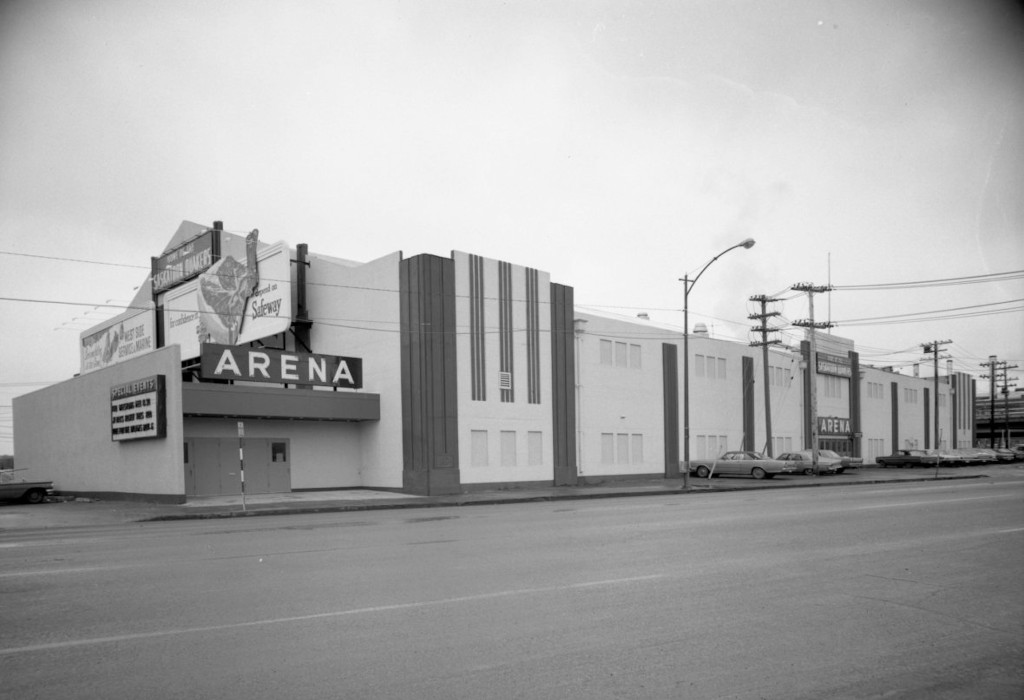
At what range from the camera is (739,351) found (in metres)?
48.5

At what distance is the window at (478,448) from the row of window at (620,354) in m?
8.91

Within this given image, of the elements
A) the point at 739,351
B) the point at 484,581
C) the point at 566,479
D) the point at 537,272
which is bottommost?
the point at 566,479

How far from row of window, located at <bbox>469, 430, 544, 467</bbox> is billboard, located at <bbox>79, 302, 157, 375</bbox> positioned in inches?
762

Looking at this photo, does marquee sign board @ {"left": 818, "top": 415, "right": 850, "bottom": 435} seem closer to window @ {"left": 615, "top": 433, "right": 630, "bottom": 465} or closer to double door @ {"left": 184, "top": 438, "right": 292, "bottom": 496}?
window @ {"left": 615, "top": 433, "right": 630, "bottom": 465}

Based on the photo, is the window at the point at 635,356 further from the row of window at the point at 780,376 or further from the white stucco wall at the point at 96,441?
the white stucco wall at the point at 96,441

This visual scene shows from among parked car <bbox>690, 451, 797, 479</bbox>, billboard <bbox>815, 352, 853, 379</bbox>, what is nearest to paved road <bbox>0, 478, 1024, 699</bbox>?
parked car <bbox>690, 451, 797, 479</bbox>

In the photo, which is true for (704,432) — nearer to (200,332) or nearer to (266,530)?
(200,332)

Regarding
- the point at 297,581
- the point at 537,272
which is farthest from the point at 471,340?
the point at 297,581

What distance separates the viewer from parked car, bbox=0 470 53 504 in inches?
1136

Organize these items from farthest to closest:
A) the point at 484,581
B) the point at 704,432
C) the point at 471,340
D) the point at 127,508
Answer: the point at 704,432 → the point at 471,340 → the point at 127,508 → the point at 484,581

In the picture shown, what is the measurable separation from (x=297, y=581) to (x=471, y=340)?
22329 mm

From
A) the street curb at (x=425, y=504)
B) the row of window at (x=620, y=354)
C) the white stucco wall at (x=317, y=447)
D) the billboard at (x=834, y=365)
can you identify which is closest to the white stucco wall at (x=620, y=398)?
the row of window at (x=620, y=354)

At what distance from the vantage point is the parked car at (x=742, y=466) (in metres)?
41.7

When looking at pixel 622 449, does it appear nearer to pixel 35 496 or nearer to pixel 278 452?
pixel 278 452
